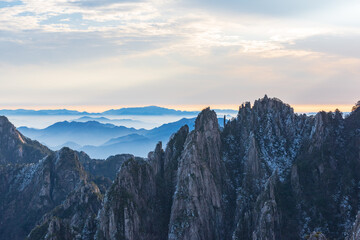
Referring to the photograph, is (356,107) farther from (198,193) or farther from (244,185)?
(198,193)

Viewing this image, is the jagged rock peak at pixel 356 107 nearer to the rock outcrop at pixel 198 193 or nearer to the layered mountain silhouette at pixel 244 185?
the layered mountain silhouette at pixel 244 185

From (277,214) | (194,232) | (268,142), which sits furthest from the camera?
(268,142)

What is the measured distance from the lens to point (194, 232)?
463ft

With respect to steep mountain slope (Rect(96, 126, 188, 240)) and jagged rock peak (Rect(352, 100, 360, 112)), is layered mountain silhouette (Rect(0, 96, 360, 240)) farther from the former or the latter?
jagged rock peak (Rect(352, 100, 360, 112))

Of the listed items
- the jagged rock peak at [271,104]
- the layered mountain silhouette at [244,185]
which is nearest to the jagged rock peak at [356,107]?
the layered mountain silhouette at [244,185]

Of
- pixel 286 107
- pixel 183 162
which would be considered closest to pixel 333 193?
pixel 286 107

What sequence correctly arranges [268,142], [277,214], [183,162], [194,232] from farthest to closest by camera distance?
[268,142] < [183,162] < [194,232] < [277,214]

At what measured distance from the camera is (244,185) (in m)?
154

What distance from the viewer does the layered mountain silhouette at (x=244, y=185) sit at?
5305 inches

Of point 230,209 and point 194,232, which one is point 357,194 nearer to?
point 230,209

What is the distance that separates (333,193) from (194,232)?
50888 millimetres

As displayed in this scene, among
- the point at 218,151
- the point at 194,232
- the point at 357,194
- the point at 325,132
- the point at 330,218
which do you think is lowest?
the point at 194,232

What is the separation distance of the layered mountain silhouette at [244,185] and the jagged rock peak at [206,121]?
1.46 ft

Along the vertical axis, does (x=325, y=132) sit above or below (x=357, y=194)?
above
